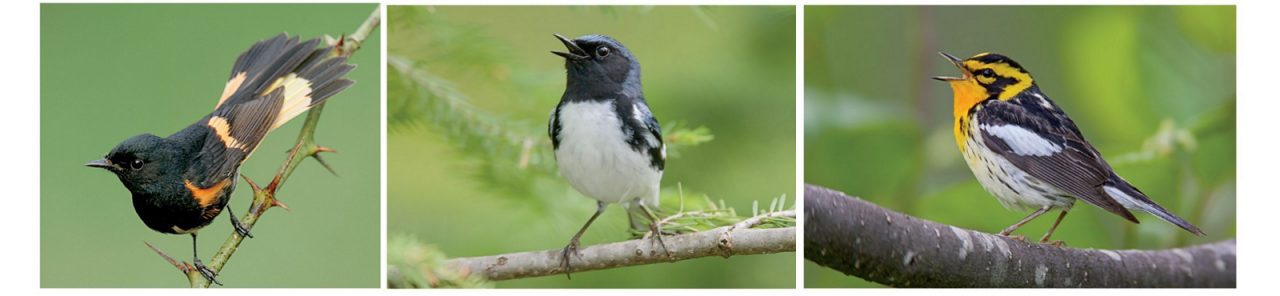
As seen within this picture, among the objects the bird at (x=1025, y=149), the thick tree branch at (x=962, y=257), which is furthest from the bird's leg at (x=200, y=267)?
the bird at (x=1025, y=149)

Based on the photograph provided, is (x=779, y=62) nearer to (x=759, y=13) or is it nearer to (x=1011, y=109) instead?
(x=759, y=13)

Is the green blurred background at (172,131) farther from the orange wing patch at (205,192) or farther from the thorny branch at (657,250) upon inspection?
the thorny branch at (657,250)

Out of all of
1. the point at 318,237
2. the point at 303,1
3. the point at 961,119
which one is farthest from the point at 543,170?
the point at 961,119

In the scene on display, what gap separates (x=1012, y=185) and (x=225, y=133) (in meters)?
1.77

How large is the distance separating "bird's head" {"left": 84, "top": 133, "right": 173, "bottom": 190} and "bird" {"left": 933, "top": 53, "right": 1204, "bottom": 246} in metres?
1.73

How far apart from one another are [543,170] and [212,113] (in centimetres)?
75

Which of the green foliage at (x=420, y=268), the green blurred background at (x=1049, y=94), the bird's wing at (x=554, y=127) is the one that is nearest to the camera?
the green foliage at (x=420, y=268)

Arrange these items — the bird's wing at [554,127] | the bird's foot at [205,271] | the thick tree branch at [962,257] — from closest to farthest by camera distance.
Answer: the thick tree branch at [962,257], the bird's wing at [554,127], the bird's foot at [205,271]

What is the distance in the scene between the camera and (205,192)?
2252 millimetres

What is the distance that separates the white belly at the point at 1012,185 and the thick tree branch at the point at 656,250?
51cm

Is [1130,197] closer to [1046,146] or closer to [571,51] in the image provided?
[1046,146]

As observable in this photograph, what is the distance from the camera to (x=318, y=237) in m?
2.52

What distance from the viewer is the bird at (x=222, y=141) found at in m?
2.22

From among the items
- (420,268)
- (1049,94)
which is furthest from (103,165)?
(1049,94)
